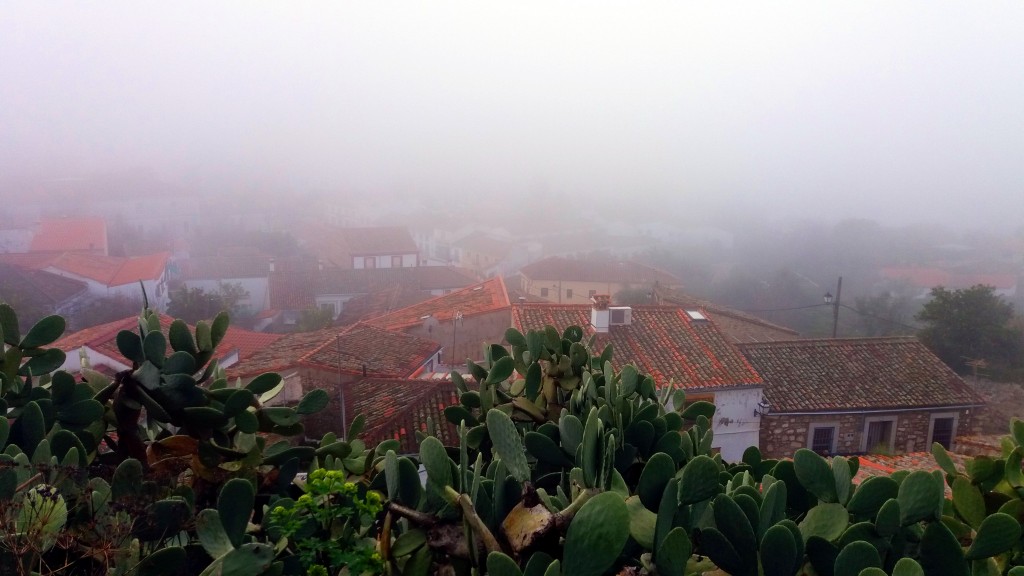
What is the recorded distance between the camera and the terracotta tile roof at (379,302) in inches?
798

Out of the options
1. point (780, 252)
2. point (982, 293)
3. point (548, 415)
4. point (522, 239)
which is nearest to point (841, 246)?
point (780, 252)

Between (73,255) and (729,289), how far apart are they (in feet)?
75.3

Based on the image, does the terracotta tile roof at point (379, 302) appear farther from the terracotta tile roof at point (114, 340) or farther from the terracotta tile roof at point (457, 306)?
the terracotta tile roof at point (114, 340)

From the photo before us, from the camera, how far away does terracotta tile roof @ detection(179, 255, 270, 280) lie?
79.8 feet

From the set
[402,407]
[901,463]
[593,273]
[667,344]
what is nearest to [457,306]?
[667,344]

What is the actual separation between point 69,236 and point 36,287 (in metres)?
9.61

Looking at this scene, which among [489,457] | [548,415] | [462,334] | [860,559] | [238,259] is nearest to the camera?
[860,559]

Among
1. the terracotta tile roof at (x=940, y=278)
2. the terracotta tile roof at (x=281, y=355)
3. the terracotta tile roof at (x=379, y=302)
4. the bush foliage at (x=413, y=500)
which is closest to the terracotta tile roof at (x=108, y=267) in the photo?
the terracotta tile roof at (x=379, y=302)

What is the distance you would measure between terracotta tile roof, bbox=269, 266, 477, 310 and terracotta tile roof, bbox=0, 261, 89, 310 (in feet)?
18.8

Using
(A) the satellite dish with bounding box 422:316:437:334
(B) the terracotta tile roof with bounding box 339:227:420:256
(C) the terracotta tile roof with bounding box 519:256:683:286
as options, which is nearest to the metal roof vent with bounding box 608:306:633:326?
(A) the satellite dish with bounding box 422:316:437:334

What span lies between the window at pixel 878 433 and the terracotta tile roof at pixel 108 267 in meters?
16.9

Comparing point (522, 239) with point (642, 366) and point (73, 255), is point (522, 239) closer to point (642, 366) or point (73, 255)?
point (73, 255)

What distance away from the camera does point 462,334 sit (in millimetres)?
13117

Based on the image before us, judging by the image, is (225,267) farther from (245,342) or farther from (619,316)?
(619,316)
